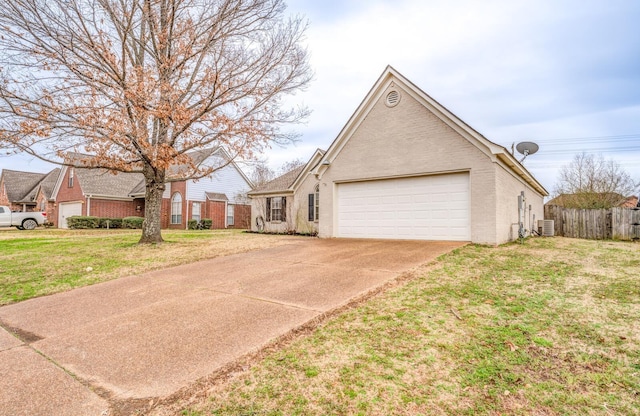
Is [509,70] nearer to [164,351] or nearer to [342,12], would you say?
[342,12]

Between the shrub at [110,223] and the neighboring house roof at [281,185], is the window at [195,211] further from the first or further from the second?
the neighboring house roof at [281,185]

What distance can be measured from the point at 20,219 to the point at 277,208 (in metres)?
18.6

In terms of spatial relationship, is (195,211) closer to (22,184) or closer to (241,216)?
(241,216)

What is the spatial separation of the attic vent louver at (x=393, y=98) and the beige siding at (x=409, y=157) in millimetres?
146

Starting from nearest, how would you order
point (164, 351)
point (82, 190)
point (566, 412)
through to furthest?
point (566, 412), point (164, 351), point (82, 190)

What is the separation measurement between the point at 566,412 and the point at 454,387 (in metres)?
0.71

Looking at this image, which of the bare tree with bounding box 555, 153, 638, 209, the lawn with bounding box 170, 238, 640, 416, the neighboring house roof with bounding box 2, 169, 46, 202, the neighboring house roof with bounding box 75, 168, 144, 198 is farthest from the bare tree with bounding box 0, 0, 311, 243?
the neighboring house roof with bounding box 2, 169, 46, 202

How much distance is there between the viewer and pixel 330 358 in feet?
9.85

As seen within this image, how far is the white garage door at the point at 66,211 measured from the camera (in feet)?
87.1

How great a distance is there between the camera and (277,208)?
64.0 ft

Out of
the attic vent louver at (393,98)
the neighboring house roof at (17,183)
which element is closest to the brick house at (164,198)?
the neighboring house roof at (17,183)

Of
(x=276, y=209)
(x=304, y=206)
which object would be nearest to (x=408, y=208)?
(x=304, y=206)

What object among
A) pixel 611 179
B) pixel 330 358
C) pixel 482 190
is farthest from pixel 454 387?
pixel 611 179

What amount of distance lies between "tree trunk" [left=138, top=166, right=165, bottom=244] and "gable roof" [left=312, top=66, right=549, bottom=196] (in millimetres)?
5930
